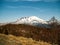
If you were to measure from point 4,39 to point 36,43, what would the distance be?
56.0 inches

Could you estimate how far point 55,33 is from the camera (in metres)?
6.85

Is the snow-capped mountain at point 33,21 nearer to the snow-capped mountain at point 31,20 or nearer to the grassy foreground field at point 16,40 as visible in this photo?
the snow-capped mountain at point 31,20

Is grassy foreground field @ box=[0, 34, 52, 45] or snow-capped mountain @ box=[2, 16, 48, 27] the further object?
snow-capped mountain @ box=[2, 16, 48, 27]

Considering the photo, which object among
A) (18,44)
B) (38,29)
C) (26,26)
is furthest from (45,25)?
(18,44)

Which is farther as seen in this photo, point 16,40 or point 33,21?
point 33,21

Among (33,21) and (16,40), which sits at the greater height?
(33,21)

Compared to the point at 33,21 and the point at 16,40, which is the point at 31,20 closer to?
the point at 33,21

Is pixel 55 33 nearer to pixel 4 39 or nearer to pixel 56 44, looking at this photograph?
pixel 56 44

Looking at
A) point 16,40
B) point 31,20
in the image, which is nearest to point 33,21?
point 31,20

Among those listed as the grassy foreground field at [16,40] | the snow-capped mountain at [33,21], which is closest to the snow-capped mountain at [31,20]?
the snow-capped mountain at [33,21]

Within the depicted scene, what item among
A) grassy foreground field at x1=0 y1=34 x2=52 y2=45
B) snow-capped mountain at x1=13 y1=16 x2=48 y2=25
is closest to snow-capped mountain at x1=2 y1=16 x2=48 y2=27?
snow-capped mountain at x1=13 y1=16 x2=48 y2=25

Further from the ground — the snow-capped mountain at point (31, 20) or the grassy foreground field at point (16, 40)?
the snow-capped mountain at point (31, 20)

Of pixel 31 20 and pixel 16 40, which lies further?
pixel 31 20

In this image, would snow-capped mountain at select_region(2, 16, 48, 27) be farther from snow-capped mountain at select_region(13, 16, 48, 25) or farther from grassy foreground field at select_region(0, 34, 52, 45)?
grassy foreground field at select_region(0, 34, 52, 45)
